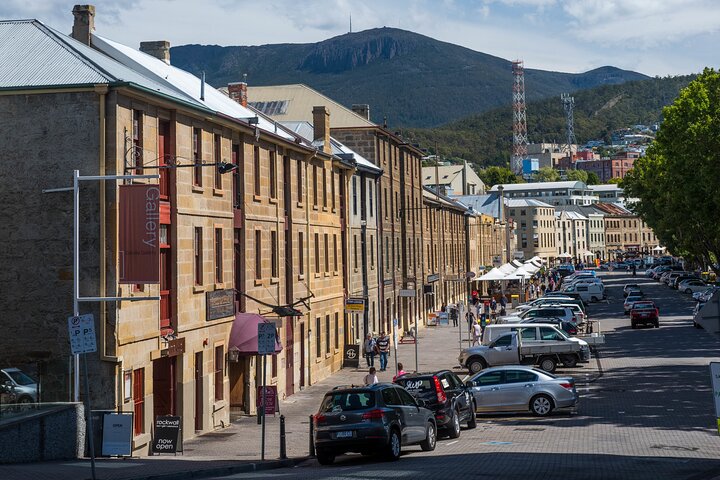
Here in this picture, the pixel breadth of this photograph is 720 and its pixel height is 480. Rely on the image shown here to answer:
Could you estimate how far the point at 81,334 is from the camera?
17.1 m

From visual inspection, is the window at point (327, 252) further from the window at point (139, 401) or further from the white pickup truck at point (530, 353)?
the window at point (139, 401)

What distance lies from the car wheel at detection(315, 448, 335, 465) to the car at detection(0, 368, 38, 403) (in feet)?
21.1

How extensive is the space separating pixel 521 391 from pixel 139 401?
10462 mm

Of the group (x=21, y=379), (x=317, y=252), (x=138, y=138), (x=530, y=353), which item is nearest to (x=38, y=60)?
(x=138, y=138)

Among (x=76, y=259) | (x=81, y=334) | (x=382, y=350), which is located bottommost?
(x=382, y=350)

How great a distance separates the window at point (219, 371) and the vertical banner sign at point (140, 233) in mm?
7093

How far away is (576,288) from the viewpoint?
85.9m

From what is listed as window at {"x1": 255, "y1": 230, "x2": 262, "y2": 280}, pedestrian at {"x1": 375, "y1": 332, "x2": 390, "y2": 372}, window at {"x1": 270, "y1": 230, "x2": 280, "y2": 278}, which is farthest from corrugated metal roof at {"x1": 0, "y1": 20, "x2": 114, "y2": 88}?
pedestrian at {"x1": 375, "y1": 332, "x2": 390, "y2": 372}

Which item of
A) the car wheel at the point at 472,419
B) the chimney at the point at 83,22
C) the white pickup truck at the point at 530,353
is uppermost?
the chimney at the point at 83,22

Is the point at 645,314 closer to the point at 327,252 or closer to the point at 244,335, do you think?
the point at 327,252

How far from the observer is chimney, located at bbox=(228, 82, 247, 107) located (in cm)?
4544

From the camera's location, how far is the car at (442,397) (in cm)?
2462

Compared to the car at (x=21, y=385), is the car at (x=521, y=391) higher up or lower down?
lower down

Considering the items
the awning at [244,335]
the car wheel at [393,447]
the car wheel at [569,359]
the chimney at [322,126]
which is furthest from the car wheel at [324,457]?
the chimney at [322,126]
